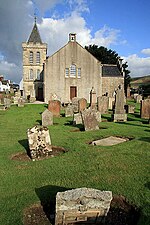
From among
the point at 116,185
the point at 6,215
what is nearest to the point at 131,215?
the point at 116,185

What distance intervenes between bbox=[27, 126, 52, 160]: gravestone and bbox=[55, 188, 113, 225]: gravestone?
409 centimetres

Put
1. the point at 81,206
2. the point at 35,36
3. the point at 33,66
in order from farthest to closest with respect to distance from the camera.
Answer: the point at 35,36
the point at 33,66
the point at 81,206

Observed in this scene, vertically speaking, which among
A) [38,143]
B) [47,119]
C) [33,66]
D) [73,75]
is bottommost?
[38,143]

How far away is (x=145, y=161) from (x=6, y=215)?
4356 mm

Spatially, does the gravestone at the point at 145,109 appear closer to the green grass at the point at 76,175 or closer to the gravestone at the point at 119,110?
the gravestone at the point at 119,110

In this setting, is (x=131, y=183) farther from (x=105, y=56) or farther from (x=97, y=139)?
(x=105, y=56)

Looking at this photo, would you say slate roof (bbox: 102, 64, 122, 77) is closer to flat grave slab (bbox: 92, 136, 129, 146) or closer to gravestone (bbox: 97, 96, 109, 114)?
gravestone (bbox: 97, 96, 109, 114)

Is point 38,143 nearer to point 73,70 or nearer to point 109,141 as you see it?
point 109,141

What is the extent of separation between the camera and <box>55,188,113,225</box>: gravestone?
3650 millimetres

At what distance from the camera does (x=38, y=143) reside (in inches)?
315

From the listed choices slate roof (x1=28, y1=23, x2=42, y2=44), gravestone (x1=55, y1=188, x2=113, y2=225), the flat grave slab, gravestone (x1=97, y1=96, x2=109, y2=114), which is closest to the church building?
slate roof (x1=28, y1=23, x2=42, y2=44)

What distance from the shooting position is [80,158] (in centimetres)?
716

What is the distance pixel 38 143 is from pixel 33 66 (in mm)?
41070

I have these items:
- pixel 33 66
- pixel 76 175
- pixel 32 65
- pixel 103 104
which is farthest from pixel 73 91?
pixel 76 175
